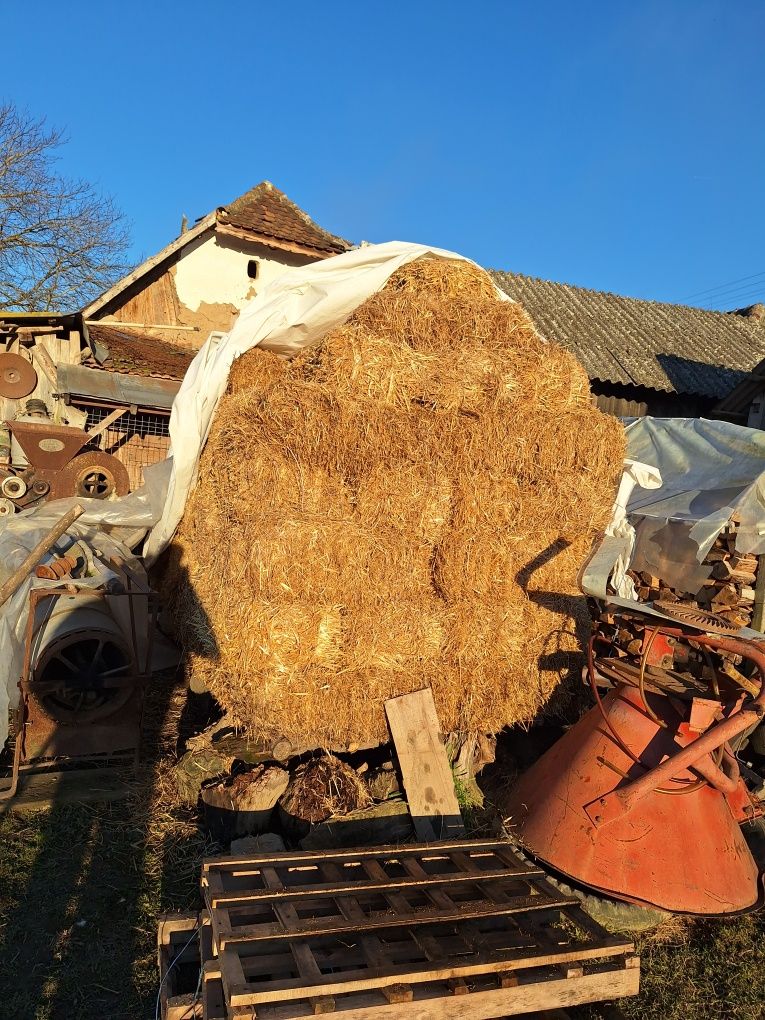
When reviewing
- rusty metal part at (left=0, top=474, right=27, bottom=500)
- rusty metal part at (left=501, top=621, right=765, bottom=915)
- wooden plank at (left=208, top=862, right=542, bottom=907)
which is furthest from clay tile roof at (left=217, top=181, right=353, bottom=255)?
wooden plank at (left=208, top=862, right=542, bottom=907)

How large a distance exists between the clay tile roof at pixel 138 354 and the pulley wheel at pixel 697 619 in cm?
1149

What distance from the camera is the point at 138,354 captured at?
1416cm

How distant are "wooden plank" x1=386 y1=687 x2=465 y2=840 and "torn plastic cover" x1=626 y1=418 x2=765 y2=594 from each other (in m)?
2.88

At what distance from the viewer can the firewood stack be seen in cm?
638

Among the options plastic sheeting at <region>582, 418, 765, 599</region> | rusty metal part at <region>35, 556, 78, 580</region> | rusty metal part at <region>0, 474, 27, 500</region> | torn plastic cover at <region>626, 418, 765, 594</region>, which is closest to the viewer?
rusty metal part at <region>35, 556, 78, 580</region>

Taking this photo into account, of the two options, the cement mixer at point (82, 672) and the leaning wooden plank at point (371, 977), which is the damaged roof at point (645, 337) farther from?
the leaning wooden plank at point (371, 977)

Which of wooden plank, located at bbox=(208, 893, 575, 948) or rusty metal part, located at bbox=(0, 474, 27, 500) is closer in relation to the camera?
wooden plank, located at bbox=(208, 893, 575, 948)

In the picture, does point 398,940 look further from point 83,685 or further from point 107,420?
point 107,420

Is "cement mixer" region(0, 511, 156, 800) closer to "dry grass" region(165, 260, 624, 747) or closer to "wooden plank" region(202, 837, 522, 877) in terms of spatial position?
"dry grass" region(165, 260, 624, 747)

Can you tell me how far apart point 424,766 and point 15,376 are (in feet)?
45.1

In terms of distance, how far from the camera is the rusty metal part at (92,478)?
39.7 ft

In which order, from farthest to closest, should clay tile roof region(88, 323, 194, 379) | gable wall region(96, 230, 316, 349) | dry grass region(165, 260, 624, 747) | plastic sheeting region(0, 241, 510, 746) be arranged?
gable wall region(96, 230, 316, 349)
clay tile roof region(88, 323, 194, 379)
plastic sheeting region(0, 241, 510, 746)
dry grass region(165, 260, 624, 747)

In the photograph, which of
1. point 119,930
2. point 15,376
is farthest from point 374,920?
point 15,376

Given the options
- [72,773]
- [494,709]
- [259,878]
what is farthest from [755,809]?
[72,773]
